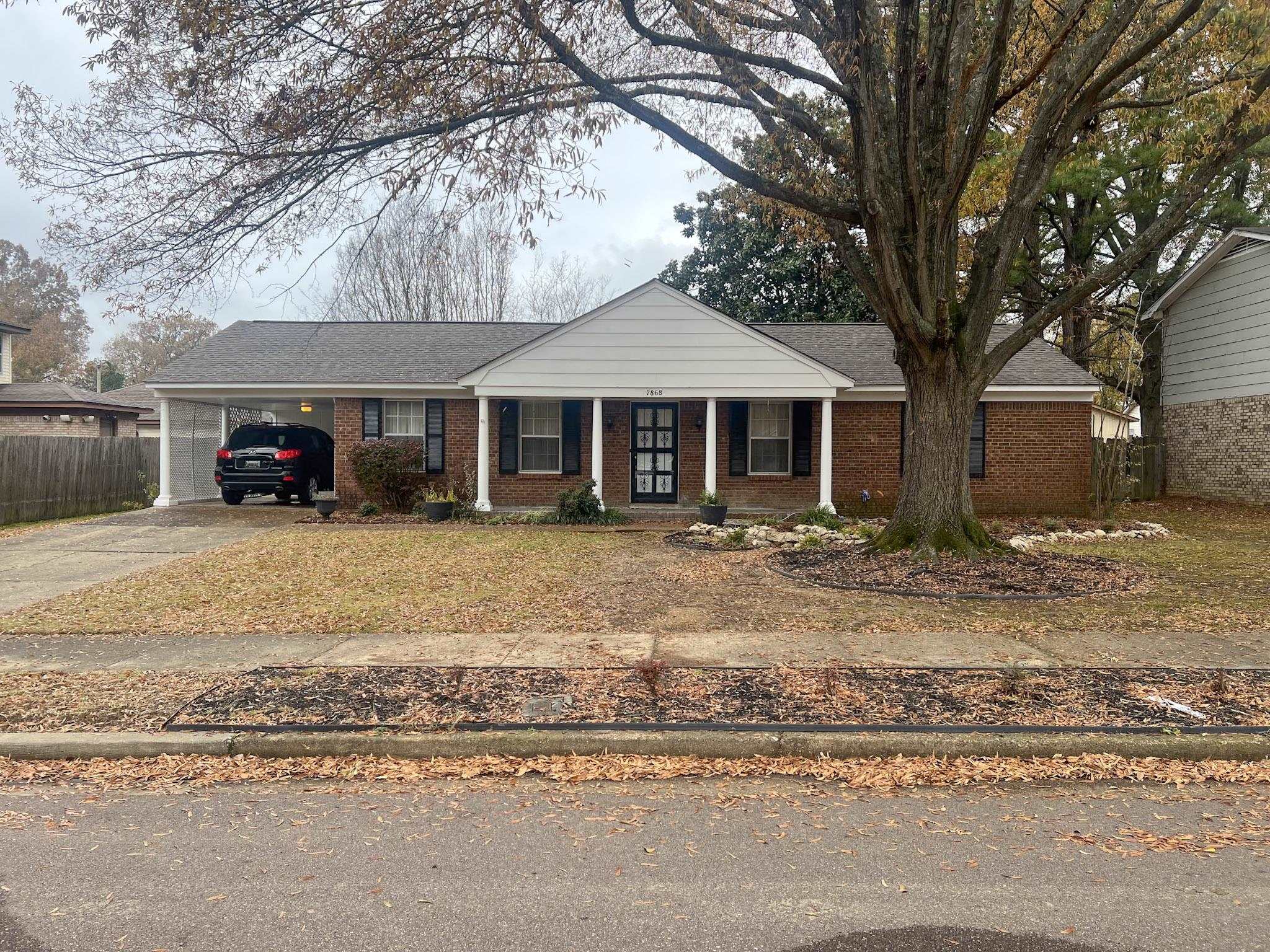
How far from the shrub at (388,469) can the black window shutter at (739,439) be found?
672 centimetres

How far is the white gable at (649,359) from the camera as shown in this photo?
55.5 ft

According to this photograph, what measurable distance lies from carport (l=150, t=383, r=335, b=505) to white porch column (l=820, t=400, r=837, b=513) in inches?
420

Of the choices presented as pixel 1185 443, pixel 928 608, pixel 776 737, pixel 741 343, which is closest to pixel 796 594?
pixel 928 608

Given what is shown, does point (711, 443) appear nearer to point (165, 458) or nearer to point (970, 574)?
point (970, 574)

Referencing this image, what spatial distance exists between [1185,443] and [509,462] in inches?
681

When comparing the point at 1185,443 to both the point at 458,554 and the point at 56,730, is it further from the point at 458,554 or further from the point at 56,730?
the point at 56,730

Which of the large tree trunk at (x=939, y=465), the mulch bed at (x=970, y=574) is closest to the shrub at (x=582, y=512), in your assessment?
the mulch bed at (x=970, y=574)

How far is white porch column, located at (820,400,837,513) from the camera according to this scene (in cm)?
1688

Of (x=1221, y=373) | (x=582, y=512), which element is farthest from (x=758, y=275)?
(x=582, y=512)

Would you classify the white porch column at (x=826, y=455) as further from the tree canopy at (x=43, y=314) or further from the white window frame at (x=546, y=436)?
the tree canopy at (x=43, y=314)

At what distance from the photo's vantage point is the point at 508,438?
18.7 meters

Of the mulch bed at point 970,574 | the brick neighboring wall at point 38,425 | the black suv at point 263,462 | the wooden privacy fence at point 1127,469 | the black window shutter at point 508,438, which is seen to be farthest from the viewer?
the brick neighboring wall at point 38,425

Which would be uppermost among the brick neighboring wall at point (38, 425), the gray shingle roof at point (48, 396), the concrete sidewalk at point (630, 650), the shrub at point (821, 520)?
the gray shingle roof at point (48, 396)

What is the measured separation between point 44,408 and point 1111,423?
49.0 m
